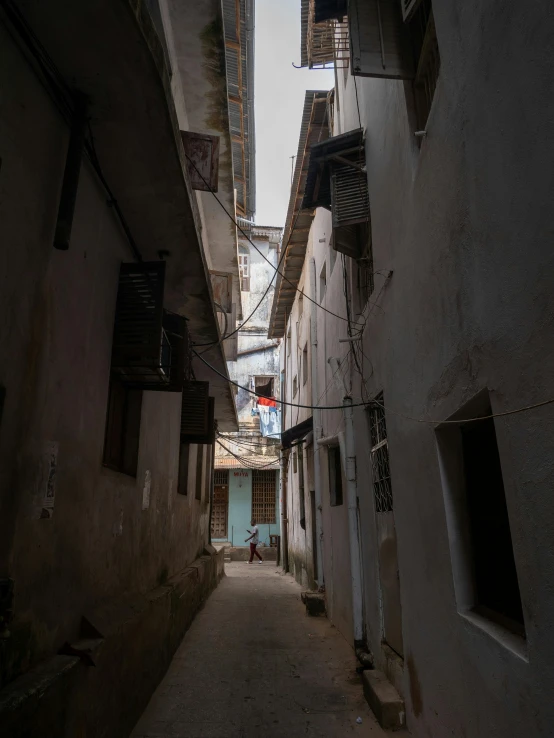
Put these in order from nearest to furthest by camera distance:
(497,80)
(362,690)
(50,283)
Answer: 1. (497,80)
2. (50,283)
3. (362,690)

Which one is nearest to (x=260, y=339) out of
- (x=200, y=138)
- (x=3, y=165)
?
(x=200, y=138)

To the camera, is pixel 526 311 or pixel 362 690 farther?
pixel 362 690

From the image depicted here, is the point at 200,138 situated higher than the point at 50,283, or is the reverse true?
the point at 200,138

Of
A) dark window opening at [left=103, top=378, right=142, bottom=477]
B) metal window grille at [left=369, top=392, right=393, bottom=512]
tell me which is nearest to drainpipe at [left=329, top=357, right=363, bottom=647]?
metal window grille at [left=369, top=392, right=393, bottom=512]

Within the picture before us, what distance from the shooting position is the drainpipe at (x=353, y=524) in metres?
6.92

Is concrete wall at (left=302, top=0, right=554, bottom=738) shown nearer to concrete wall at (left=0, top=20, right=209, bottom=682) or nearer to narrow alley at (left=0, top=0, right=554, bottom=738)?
narrow alley at (left=0, top=0, right=554, bottom=738)

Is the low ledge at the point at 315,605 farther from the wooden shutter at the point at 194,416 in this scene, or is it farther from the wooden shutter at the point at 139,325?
the wooden shutter at the point at 139,325

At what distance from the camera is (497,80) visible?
2.78m

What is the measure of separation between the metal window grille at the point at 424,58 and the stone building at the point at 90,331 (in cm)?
232

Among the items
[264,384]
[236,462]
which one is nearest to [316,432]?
[236,462]

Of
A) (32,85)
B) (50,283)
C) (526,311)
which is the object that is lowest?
(526,311)

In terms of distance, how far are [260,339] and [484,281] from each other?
A: 28.9m

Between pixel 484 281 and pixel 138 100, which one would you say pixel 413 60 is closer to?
pixel 138 100

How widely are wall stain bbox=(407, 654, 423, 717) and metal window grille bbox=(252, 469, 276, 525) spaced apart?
902 inches
